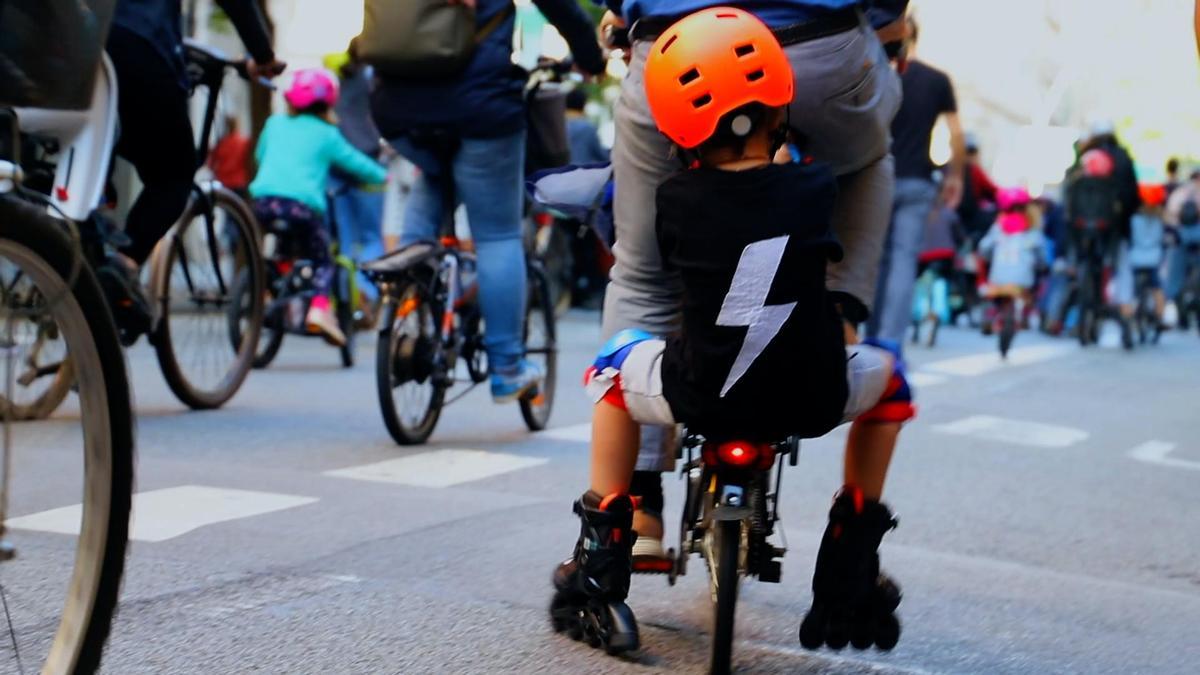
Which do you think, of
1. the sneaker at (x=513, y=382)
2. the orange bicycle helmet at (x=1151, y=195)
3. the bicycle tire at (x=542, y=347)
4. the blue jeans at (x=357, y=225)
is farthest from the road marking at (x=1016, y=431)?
the orange bicycle helmet at (x=1151, y=195)

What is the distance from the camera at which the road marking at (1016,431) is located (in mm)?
9180

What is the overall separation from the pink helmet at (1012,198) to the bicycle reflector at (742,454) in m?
16.9

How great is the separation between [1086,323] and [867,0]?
653 inches

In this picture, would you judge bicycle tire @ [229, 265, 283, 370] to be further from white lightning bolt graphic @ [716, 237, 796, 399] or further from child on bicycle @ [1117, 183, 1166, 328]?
child on bicycle @ [1117, 183, 1166, 328]

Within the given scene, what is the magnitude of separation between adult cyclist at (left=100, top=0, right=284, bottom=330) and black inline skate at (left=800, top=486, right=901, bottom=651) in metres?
3.45

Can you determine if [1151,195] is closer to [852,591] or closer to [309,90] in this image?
[309,90]

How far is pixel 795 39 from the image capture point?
3.76 m

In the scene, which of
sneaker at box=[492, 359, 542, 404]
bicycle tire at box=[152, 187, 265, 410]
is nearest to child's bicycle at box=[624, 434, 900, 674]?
sneaker at box=[492, 359, 542, 404]

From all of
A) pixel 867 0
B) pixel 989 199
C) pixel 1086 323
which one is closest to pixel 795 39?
pixel 867 0

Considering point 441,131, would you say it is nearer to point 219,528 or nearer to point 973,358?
point 219,528

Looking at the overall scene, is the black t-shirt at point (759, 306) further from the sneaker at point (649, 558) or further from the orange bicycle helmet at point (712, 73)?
the sneaker at point (649, 558)

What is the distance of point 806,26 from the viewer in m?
3.77

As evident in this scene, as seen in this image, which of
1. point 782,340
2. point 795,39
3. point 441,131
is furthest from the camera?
point 441,131

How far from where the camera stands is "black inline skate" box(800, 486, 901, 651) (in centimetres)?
364
